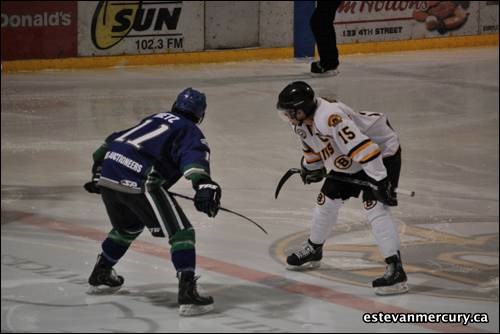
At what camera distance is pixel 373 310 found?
16.9 feet

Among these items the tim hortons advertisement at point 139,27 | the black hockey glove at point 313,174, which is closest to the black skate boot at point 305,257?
the black hockey glove at point 313,174

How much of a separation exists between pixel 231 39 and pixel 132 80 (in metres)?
1.80

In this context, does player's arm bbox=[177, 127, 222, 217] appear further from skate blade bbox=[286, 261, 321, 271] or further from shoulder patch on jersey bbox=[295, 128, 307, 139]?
skate blade bbox=[286, 261, 321, 271]

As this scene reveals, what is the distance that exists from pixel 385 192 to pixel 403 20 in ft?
29.8

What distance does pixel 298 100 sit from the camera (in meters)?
5.43

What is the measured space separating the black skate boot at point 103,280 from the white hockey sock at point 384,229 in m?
1.11

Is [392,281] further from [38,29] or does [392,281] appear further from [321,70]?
[38,29]

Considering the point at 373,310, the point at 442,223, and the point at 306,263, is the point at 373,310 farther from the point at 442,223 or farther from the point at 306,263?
the point at 442,223

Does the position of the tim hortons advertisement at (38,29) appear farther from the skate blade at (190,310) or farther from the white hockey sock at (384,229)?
the skate blade at (190,310)

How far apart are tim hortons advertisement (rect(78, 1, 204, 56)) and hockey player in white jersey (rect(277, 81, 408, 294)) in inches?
263

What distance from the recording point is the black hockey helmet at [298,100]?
543 cm

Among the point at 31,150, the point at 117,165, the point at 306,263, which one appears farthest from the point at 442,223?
the point at 31,150

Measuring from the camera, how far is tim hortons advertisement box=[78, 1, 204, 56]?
12.1m

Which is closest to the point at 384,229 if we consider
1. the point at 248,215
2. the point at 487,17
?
the point at 248,215
